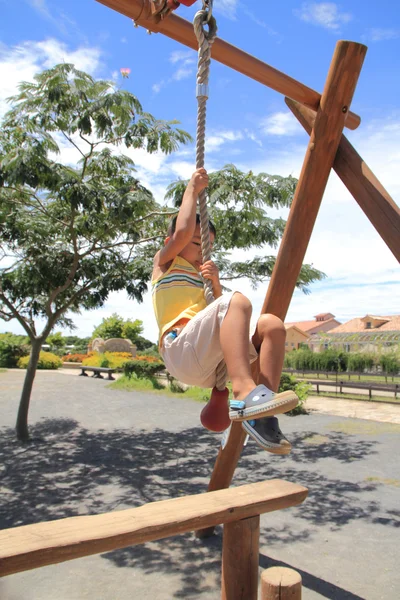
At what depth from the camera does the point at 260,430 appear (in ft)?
6.61

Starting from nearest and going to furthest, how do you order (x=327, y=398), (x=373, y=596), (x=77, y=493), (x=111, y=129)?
1. (x=373, y=596)
2. (x=77, y=493)
3. (x=111, y=129)
4. (x=327, y=398)

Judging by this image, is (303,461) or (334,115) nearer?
(334,115)

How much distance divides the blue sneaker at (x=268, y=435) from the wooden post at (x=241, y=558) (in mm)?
685

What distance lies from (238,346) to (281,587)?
3.25 feet

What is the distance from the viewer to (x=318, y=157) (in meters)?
3.16

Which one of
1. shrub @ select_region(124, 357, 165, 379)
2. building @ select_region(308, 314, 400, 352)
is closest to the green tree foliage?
shrub @ select_region(124, 357, 165, 379)

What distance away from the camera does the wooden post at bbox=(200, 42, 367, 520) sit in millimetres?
3080

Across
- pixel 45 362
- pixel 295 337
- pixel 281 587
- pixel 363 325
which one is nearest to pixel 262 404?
pixel 281 587

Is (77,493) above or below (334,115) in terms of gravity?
below

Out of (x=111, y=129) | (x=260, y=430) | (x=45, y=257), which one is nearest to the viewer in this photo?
(x=260, y=430)

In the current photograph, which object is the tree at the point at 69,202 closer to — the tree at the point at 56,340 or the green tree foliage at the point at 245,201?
the green tree foliage at the point at 245,201

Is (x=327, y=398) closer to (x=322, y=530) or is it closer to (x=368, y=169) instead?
(x=322, y=530)

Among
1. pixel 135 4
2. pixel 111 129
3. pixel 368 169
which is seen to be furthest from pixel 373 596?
pixel 111 129

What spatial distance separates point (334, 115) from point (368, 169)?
42cm
